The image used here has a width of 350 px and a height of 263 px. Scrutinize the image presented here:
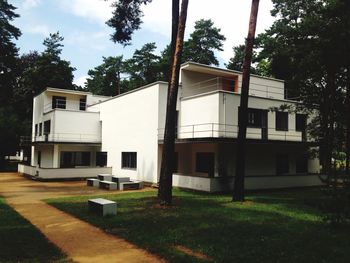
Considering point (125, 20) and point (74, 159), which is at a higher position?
point (125, 20)

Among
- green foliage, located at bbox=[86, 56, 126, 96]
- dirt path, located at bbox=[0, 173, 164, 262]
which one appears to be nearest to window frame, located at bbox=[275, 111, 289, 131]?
dirt path, located at bbox=[0, 173, 164, 262]

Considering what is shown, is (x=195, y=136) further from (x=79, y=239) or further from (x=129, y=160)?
(x=79, y=239)

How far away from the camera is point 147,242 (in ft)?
29.9

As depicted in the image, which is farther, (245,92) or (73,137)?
(73,137)

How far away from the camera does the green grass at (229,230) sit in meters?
8.10

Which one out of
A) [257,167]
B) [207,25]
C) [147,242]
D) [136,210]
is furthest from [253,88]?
[207,25]

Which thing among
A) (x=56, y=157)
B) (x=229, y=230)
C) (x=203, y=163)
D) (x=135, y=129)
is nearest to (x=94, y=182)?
(x=135, y=129)

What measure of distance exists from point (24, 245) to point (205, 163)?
54.0ft

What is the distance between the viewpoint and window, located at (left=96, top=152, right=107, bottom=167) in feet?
106

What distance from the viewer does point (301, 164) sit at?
1113 inches

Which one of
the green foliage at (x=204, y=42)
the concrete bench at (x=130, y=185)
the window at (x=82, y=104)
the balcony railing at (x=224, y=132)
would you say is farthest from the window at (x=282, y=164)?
the green foliage at (x=204, y=42)

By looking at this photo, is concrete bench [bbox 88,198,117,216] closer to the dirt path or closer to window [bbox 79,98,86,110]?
the dirt path

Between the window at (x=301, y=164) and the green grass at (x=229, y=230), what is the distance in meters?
12.0

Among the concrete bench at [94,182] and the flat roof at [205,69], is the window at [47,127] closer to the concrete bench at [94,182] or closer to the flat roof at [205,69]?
the concrete bench at [94,182]
